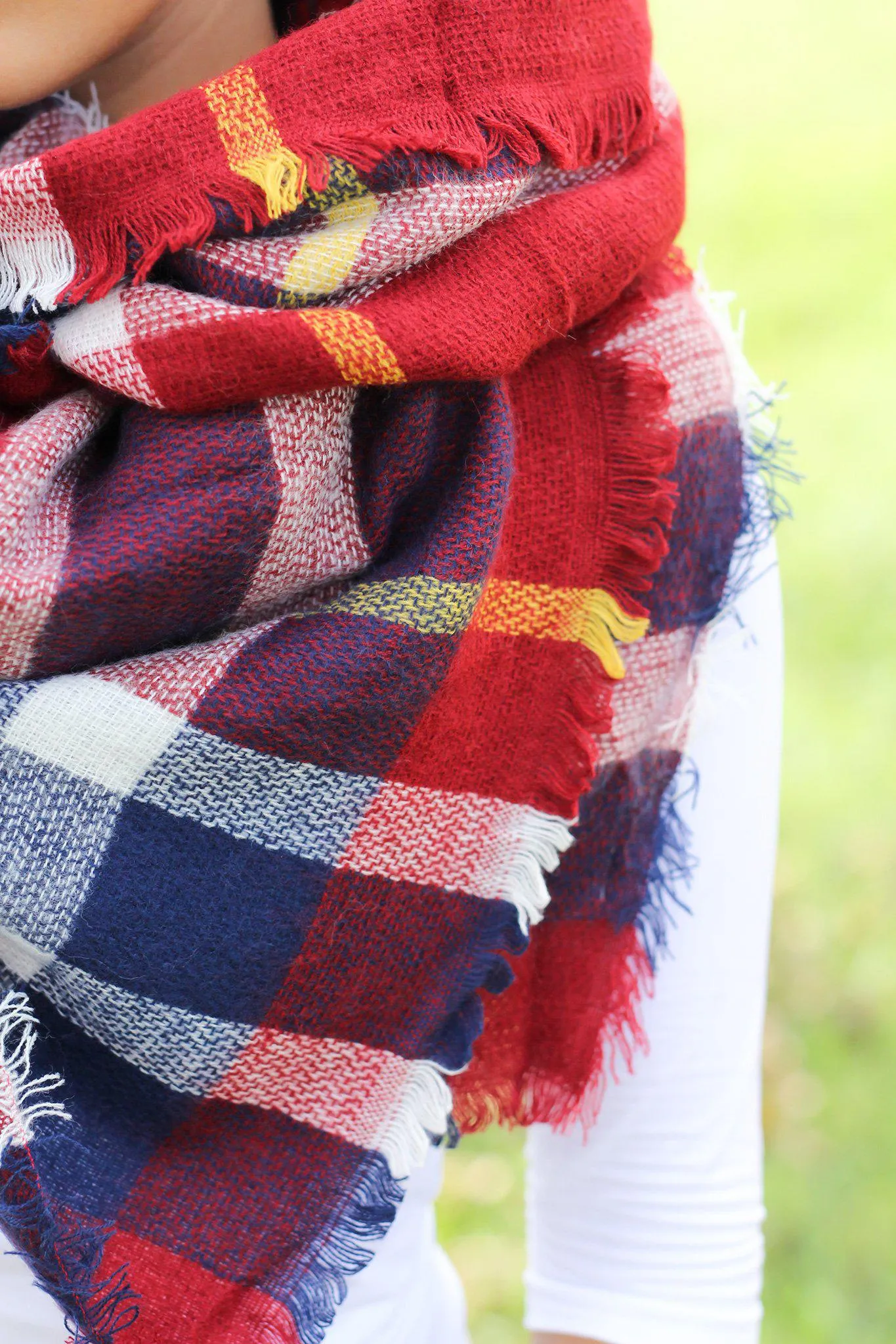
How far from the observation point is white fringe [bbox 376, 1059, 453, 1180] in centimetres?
83

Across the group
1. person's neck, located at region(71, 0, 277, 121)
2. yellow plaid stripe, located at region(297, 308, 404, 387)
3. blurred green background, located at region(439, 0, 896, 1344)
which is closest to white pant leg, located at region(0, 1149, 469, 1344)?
yellow plaid stripe, located at region(297, 308, 404, 387)

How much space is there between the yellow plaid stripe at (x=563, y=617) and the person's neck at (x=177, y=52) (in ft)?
1.44

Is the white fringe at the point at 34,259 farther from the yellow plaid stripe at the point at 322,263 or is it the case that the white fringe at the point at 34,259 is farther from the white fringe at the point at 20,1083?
the white fringe at the point at 20,1083

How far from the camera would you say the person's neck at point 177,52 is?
0.87 m

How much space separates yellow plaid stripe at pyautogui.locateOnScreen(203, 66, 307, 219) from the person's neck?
14 centimetres

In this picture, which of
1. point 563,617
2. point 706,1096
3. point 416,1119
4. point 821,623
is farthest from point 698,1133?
point 821,623

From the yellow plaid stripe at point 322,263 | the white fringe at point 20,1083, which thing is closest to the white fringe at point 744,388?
the yellow plaid stripe at point 322,263

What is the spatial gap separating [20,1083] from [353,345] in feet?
1.59

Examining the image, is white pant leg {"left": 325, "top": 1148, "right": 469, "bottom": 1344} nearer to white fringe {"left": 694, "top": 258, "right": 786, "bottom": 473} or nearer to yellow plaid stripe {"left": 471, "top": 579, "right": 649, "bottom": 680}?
yellow plaid stripe {"left": 471, "top": 579, "right": 649, "bottom": 680}

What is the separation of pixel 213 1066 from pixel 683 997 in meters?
0.34

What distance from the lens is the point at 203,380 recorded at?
29.1 inches

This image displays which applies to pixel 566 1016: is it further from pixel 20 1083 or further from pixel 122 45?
pixel 122 45

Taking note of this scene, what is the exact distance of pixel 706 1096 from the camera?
902 mm

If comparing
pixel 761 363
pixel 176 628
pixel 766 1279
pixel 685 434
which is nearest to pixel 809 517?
pixel 761 363
